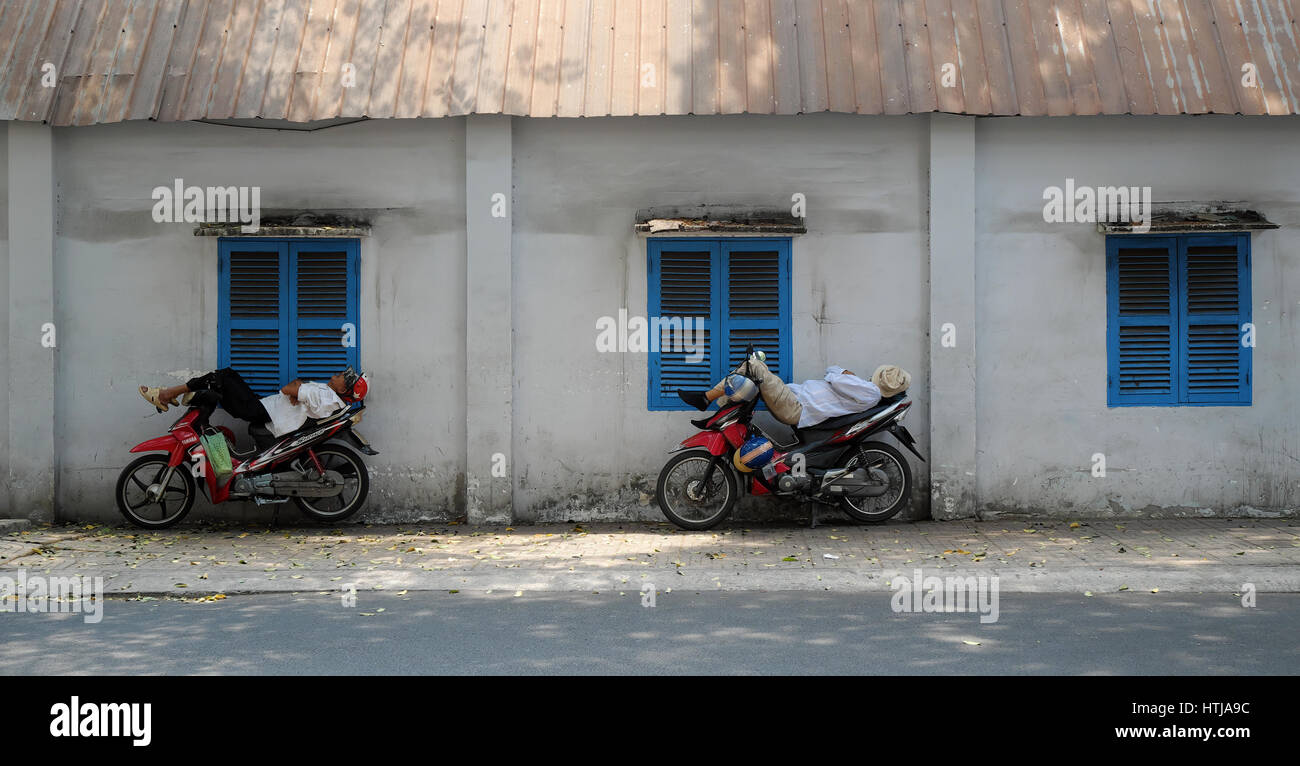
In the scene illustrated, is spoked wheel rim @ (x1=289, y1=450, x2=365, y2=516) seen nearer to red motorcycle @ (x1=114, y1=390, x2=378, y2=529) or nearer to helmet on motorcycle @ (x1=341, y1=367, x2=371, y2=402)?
red motorcycle @ (x1=114, y1=390, x2=378, y2=529)

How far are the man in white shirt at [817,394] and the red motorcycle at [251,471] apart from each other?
2.97 m

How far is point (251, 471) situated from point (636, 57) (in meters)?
4.86

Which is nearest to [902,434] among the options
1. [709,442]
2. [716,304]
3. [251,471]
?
[709,442]

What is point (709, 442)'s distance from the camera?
31.9ft

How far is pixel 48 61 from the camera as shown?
10.2 metres

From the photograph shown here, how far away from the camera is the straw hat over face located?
32.1 ft

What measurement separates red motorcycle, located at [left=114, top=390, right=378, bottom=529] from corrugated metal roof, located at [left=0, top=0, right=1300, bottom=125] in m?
2.67

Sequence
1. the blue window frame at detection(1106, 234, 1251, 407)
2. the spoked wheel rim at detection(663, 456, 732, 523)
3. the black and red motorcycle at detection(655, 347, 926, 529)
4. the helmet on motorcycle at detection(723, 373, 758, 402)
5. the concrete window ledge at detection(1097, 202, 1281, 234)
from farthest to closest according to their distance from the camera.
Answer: the blue window frame at detection(1106, 234, 1251, 407), the concrete window ledge at detection(1097, 202, 1281, 234), the spoked wheel rim at detection(663, 456, 732, 523), the black and red motorcycle at detection(655, 347, 926, 529), the helmet on motorcycle at detection(723, 373, 758, 402)

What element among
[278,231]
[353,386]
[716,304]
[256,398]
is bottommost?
[256,398]

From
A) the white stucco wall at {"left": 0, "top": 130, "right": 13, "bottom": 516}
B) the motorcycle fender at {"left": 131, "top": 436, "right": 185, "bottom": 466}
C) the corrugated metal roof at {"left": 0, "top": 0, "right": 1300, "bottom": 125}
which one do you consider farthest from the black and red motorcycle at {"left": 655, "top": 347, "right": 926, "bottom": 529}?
the white stucco wall at {"left": 0, "top": 130, "right": 13, "bottom": 516}

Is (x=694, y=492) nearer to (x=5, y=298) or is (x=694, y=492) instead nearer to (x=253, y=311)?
(x=253, y=311)

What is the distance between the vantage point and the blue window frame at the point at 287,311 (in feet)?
33.8

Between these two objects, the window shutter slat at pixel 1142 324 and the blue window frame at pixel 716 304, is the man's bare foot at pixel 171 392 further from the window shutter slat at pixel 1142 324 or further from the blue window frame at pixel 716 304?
the window shutter slat at pixel 1142 324
